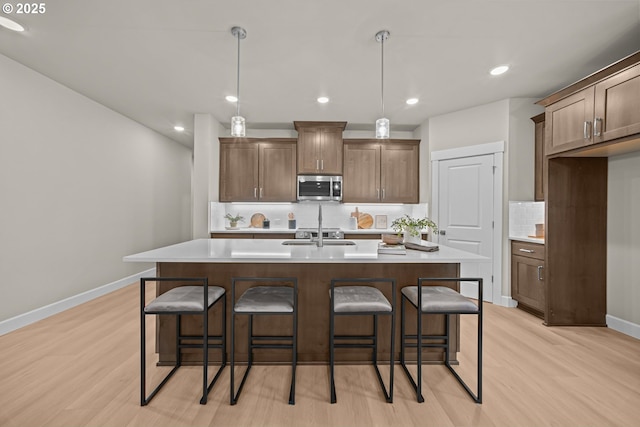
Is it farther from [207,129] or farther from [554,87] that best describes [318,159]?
[554,87]

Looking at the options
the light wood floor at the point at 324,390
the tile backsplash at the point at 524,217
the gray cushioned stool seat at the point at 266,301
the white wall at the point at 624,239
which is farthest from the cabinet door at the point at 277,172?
the white wall at the point at 624,239

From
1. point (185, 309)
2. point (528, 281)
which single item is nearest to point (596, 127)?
point (528, 281)

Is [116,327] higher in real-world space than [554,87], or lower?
lower

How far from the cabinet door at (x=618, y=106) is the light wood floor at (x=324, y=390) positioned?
191 centimetres

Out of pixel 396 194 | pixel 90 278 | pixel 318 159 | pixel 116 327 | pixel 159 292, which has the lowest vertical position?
pixel 116 327

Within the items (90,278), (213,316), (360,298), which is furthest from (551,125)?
A: (90,278)

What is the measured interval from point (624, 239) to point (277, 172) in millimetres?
4389

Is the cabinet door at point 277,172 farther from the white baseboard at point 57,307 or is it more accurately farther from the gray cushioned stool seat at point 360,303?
the gray cushioned stool seat at point 360,303

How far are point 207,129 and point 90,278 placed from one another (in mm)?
2618

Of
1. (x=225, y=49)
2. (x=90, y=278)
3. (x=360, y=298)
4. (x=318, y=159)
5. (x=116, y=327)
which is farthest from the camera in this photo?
(x=318, y=159)

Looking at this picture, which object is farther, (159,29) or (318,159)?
(318,159)

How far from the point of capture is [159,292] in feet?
7.30

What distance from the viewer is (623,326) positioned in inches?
114

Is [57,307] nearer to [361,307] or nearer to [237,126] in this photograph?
[237,126]
